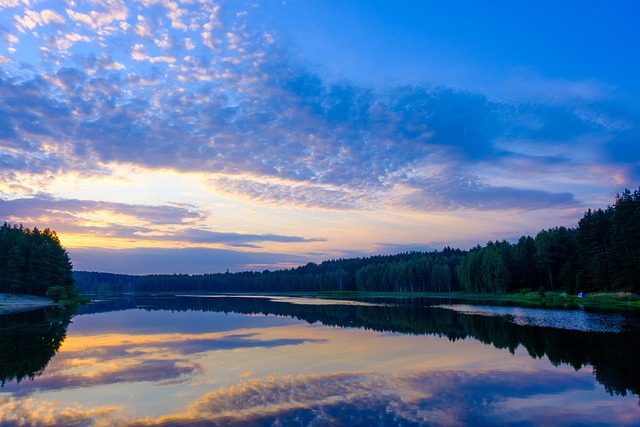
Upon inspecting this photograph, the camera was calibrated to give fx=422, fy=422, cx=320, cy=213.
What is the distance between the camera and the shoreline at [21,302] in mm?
73213

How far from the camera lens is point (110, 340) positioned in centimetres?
3288

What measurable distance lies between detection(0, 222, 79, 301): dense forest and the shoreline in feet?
7.61

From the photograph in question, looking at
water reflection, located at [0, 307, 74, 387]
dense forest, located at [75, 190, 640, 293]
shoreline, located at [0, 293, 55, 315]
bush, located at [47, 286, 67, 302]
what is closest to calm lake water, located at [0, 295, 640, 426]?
water reflection, located at [0, 307, 74, 387]

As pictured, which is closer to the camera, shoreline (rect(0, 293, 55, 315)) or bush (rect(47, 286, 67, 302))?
shoreline (rect(0, 293, 55, 315))

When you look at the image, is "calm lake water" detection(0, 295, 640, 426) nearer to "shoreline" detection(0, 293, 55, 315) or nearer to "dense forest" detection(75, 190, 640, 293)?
"dense forest" detection(75, 190, 640, 293)

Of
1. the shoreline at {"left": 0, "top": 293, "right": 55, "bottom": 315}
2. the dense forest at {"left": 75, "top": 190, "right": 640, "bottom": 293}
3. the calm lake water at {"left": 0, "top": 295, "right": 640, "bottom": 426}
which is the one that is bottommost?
the shoreline at {"left": 0, "top": 293, "right": 55, "bottom": 315}

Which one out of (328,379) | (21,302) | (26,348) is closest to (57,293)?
(21,302)

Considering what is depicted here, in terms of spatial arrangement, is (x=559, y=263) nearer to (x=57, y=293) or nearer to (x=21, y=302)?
(x=57, y=293)

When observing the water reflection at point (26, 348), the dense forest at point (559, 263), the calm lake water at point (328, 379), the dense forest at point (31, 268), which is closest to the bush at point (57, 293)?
the dense forest at point (31, 268)

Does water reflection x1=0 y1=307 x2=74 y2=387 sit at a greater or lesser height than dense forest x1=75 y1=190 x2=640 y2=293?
lesser

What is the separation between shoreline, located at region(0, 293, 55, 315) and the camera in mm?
73213

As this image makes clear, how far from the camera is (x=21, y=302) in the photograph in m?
82.1

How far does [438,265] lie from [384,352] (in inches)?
5458

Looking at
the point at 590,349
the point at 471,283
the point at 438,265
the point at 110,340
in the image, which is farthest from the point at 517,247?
the point at 110,340
